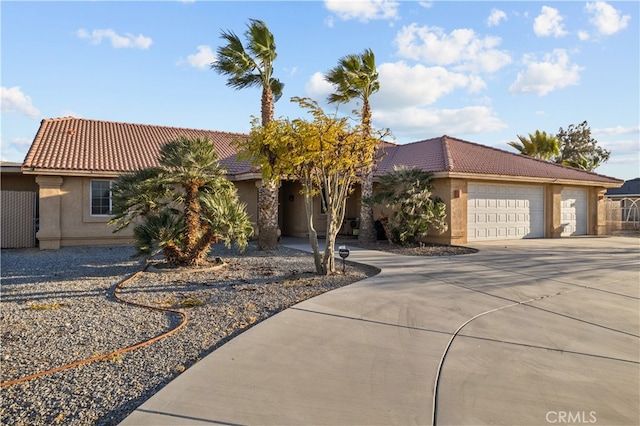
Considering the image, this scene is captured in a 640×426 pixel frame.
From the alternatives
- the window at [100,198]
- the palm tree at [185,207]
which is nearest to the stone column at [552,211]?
the palm tree at [185,207]

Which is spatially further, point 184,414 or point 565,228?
point 565,228

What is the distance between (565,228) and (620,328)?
1673 cm

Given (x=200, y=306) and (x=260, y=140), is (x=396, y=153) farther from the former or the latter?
(x=200, y=306)

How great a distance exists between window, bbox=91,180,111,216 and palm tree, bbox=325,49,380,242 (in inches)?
380

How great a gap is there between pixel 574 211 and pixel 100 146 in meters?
22.6

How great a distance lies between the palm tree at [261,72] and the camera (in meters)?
13.7

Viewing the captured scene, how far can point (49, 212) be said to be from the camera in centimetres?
1518

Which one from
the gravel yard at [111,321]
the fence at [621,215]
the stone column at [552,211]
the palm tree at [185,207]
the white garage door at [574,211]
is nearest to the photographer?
the gravel yard at [111,321]

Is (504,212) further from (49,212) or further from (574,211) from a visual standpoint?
(49,212)

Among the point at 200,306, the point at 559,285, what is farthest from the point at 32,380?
the point at 559,285

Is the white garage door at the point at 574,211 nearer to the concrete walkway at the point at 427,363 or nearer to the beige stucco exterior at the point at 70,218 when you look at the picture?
the concrete walkway at the point at 427,363

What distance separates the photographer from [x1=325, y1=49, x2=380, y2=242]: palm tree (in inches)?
619

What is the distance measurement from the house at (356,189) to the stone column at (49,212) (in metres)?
0.03

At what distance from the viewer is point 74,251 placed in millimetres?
14352
